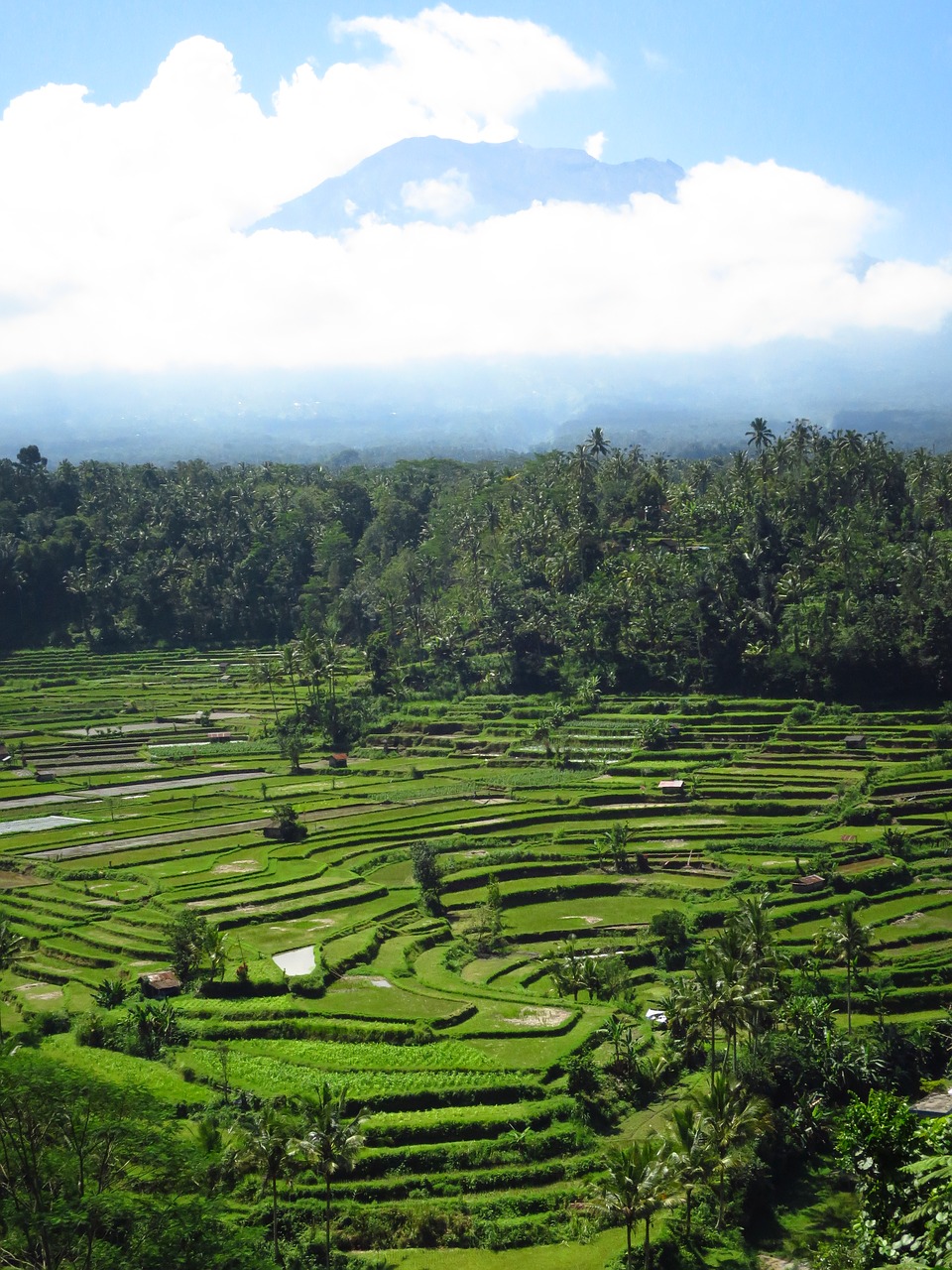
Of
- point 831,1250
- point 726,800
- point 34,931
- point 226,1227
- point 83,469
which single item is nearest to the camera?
point 831,1250

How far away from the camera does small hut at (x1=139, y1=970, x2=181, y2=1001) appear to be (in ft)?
112

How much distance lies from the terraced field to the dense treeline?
4859mm

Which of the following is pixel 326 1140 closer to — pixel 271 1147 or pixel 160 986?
pixel 271 1147

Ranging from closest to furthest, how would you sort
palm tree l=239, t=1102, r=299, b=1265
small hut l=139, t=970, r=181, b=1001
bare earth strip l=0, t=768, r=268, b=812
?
palm tree l=239, t=1102, r=299, b=1265, small hut l=139, t=970, r=181, b=1001, bare earth strip l=0, t=768, r=268, b=812

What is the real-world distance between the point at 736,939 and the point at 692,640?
44.4 meters

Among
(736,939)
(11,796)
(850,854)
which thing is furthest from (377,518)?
(736,939)

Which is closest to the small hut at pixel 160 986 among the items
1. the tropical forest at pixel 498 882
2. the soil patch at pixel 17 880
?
the tropical forest at pixel 498 882

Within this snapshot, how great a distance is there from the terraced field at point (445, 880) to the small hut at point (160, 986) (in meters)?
0.78

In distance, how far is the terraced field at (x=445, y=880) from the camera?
27.9 meters

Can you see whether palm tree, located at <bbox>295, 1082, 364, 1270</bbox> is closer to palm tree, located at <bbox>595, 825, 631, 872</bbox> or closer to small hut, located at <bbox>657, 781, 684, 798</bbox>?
palm tree, located at <bbox>595, 825, 631, 872</bbox>

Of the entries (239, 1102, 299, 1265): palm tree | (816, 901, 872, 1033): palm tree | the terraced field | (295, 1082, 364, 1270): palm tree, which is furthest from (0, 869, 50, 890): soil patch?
(816, 901, 872, 1033): palm tree

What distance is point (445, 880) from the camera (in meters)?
44.9

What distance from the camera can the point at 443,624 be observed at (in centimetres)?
8481

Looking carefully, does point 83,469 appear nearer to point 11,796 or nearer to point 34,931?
point 11,796
